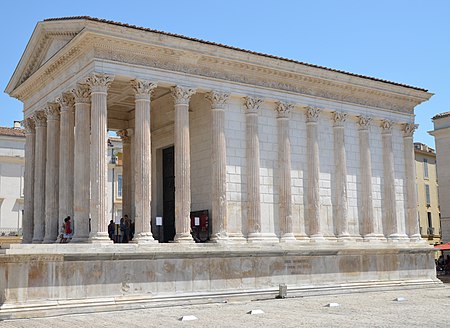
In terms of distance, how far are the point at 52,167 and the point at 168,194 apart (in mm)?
5423

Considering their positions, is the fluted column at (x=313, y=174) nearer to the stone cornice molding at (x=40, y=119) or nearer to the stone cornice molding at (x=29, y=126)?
the stone cornice molding at (x=40, y=119)

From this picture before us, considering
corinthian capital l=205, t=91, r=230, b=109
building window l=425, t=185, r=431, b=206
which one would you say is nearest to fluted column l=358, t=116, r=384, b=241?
corinthian capital l=205, t=91, r=230, b=109

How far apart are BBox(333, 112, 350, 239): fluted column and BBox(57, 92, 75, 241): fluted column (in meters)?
11.3

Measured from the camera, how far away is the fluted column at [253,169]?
24.2 m

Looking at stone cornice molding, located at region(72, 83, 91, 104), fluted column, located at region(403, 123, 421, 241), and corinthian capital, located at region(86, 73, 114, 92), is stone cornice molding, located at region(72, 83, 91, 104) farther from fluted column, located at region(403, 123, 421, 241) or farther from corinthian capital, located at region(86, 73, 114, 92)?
fluted column, located at region(403, 123, 421, 241)

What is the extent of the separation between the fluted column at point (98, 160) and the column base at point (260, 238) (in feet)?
19.2

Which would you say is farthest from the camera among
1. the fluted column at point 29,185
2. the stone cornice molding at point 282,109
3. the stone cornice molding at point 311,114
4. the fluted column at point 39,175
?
the fluted column at point 29,185

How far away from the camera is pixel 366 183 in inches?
1110

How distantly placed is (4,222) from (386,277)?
30.7 meters

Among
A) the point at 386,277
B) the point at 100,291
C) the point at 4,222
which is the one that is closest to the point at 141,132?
the point at 100,291

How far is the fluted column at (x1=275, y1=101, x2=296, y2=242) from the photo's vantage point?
2517cm

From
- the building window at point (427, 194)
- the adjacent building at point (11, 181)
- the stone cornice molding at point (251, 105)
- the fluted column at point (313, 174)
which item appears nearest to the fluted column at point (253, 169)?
the stone cornice molding at point (251, 105)

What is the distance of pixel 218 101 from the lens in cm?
2403

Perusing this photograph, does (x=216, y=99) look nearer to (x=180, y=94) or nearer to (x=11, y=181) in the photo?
(x=180, y=94)
